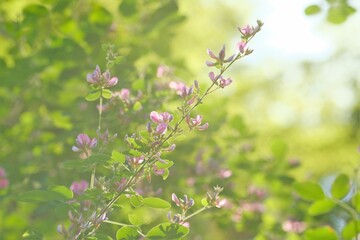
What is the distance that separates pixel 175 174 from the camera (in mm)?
3334

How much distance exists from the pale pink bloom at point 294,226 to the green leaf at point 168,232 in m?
1.88

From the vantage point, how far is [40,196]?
69.6 inches

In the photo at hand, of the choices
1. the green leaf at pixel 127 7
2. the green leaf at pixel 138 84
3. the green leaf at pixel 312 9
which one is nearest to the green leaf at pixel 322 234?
the green leaf at pixel 138 84

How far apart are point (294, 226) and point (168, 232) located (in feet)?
6.30

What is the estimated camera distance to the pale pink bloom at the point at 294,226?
11.3 ft

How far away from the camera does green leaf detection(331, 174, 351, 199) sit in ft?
6.62

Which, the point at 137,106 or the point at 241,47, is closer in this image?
the point at 241,47

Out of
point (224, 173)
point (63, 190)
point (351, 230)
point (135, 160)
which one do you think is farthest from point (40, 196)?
point (224, 173)

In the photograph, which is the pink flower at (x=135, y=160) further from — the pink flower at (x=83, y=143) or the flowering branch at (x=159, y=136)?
the pink flower at (x=83, y=143)

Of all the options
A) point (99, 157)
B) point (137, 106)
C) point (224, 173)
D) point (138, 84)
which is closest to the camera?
point (99, 157)

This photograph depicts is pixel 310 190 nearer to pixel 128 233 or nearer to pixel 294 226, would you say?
pixel 128 233

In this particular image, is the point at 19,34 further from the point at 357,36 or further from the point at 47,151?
the point at 357,36

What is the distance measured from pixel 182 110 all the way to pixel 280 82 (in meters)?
14.1

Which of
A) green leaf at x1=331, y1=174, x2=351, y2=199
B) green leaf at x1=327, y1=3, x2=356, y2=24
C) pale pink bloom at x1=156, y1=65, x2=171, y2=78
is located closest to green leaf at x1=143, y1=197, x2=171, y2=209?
green leaf at x1=331, y1=174, x2=351, y2=199
